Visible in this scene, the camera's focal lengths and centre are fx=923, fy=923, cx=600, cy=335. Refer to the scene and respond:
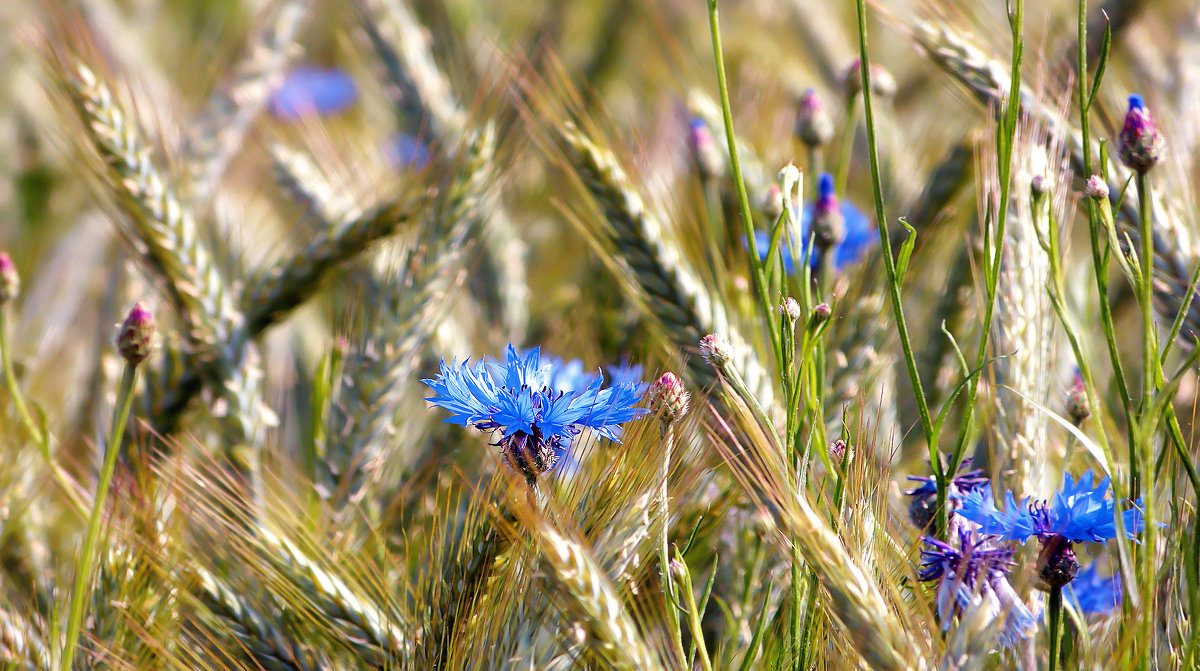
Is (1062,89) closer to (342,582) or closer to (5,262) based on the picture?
(342,582)

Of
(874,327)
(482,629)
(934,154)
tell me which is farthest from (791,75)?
(482,629)

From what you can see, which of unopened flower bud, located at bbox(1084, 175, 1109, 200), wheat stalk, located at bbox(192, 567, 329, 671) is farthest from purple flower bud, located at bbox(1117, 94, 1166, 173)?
wheat stalk, located at bbox(192, 567, 329, 671)

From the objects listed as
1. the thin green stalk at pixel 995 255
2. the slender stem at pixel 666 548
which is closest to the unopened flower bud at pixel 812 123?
the thin green stalk at pixel 995 255

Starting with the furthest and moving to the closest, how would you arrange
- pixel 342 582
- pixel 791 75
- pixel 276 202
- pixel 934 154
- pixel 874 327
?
pixel 276 202
pixel 791 75
pixel 934 154
pixel 874 327
pixel 342 582

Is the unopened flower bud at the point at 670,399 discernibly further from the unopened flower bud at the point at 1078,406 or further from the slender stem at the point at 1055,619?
the unopened flower bud at the point at 1078,406

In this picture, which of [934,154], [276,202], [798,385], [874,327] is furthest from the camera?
[276,202]

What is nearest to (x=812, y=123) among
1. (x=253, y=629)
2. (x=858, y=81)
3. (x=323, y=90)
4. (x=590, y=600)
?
(x=858, y=81)
